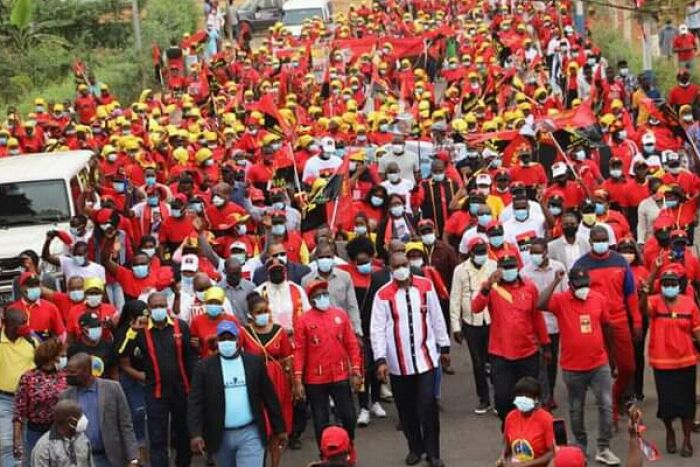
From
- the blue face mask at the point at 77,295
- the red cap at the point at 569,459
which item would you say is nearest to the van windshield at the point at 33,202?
the blue face mask at the point at 77,295

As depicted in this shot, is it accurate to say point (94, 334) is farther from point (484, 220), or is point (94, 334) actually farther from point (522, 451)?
point (484, 220)

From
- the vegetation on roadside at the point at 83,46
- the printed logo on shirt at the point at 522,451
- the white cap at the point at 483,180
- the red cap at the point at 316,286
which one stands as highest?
the red cap at the point at 316,286

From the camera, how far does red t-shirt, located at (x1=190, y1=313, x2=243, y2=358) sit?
12898 mm

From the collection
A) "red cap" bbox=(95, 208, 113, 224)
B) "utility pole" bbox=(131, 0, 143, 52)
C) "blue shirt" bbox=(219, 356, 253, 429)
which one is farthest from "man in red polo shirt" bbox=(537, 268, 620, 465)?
"utility pole" bbox=(131, 0, 143, 52)

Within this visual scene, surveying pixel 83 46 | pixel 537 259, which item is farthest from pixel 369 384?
pixel 83 46

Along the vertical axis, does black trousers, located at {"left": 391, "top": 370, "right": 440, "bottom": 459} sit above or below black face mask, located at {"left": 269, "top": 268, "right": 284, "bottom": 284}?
below

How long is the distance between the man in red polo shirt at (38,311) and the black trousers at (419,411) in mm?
2695

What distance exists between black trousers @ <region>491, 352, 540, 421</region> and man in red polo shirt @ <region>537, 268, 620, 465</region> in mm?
293

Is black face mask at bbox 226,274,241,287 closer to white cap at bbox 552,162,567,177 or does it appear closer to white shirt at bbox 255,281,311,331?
white shirt at bbox 255,281,311,331

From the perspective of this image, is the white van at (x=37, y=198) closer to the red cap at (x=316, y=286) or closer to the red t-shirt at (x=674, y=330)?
the red cap at (x=316, y=286)

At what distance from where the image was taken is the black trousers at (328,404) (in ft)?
42.1

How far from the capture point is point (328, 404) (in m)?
13.0

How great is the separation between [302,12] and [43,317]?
3635 centimetres

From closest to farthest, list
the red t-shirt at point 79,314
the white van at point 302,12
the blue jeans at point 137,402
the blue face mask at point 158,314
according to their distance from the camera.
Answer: the blue face mask at point 158,314 < the blue jeans at point 137,402 < the red t-shirt at point 79,314 < the white van at point 302,12
